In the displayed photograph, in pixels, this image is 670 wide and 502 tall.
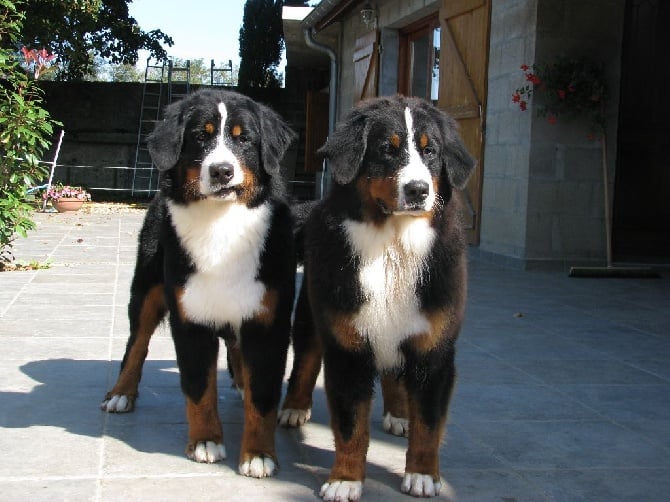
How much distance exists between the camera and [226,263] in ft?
12.0

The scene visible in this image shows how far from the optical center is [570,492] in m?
3.41

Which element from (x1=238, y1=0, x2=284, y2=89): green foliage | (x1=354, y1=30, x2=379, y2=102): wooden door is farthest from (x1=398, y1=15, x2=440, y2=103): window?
(x1=238, y1=0, x2=284, y2=89): green foliage

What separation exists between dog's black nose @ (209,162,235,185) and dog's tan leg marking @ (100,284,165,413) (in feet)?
3.75

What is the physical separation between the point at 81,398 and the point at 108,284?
409cm

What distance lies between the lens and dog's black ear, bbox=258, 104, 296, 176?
368 cm

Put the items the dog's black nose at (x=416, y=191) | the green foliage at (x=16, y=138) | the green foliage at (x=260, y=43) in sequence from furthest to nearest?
the green foliage at (x=260, y=43)
the green foliage at (x=16, y=138)
the dog's black nose at (x=416, y=191)

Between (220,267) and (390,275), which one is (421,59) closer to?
(220,267)

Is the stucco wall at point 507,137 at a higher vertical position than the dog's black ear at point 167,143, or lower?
higher

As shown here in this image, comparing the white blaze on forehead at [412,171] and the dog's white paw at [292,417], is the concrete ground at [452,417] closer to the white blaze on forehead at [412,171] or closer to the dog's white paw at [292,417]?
the dog's white paw at [292,417]

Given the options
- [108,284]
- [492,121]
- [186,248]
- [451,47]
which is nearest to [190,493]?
[186,248]

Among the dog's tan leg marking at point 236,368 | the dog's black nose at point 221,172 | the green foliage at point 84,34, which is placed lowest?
the dog's tan leg marking at point 236,368

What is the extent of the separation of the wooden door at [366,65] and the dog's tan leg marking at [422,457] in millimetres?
11926

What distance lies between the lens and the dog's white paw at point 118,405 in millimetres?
4363

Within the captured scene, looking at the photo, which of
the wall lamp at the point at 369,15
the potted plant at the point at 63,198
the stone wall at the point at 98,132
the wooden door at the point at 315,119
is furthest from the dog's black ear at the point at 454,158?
the stone wall at the point at 98,132
